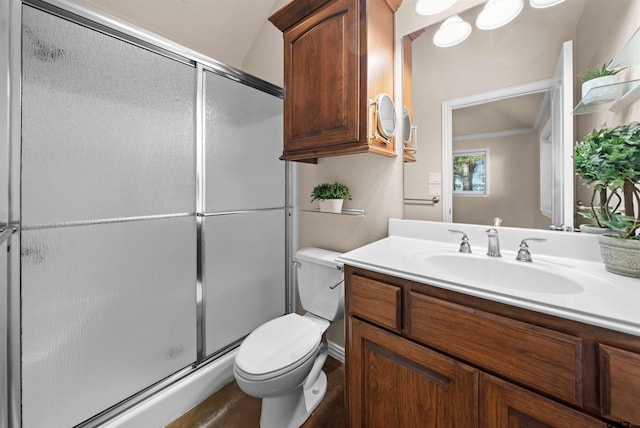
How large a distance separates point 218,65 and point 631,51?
181 cm

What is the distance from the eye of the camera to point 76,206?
1.09 metres

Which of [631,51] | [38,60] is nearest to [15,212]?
[38,60]

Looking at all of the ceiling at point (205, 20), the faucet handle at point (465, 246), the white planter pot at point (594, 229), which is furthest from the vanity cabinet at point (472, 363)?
the ceiling at point (205, 20)

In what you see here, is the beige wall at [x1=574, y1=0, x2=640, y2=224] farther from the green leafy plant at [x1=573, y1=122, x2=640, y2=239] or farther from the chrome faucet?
the chrome faucet

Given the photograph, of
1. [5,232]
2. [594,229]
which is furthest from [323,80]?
[5,232]

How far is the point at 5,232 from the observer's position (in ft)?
3.00

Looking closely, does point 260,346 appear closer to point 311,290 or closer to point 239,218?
point 311,290

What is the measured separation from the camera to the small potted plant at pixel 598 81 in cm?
91

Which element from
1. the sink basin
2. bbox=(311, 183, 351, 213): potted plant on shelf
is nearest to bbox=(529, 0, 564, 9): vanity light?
the sink basin

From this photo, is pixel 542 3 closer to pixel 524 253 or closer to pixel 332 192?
pixel 524 253

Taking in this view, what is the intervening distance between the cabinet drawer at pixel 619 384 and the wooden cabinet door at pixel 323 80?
1058 mm

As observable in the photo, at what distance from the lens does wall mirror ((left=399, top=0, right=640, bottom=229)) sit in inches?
39.2

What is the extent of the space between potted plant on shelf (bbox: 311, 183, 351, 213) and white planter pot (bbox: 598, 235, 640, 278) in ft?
3.65

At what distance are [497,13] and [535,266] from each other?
1116 millimetres
